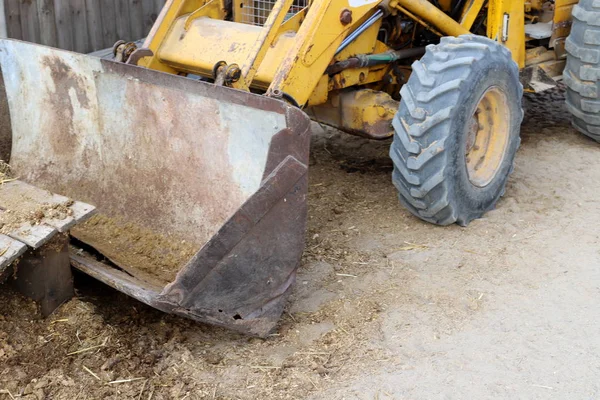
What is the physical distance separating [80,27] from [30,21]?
509 mm

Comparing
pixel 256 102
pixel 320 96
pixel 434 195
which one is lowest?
pixel 434 195

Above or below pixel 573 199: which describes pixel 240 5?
above

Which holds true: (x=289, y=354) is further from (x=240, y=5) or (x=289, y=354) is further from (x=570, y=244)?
(x=240, y=5)

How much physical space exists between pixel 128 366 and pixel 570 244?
8.51ft

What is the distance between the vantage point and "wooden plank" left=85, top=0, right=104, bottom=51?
7.11 m

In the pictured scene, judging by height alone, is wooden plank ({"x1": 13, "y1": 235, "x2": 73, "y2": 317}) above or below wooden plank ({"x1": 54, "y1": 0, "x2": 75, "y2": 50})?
below

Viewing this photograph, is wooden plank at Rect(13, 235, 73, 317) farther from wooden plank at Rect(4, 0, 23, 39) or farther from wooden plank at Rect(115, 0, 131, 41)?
wooden plank at Rect(115, 0, 131, 41)

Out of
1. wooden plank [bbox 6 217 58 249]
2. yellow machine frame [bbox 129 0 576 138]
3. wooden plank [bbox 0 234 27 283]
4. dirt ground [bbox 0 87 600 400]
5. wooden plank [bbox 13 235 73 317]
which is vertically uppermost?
yellow machine frame [bbox 129 0 576 138]

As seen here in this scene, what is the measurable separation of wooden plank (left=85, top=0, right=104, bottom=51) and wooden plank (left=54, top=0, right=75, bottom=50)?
199 mm

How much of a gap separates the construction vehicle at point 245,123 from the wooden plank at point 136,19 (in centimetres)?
271

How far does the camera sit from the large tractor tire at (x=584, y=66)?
5.56m

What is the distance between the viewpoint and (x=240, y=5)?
5.02 meters

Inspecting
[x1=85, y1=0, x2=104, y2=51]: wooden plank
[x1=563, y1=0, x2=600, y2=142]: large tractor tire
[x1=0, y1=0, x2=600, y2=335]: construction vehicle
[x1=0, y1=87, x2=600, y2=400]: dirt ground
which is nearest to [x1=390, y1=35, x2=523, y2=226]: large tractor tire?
[x1=0, y1=0, x2=600, y2=335]: construction vehicle

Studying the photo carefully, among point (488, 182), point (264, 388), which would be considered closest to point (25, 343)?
point (264, 388)
